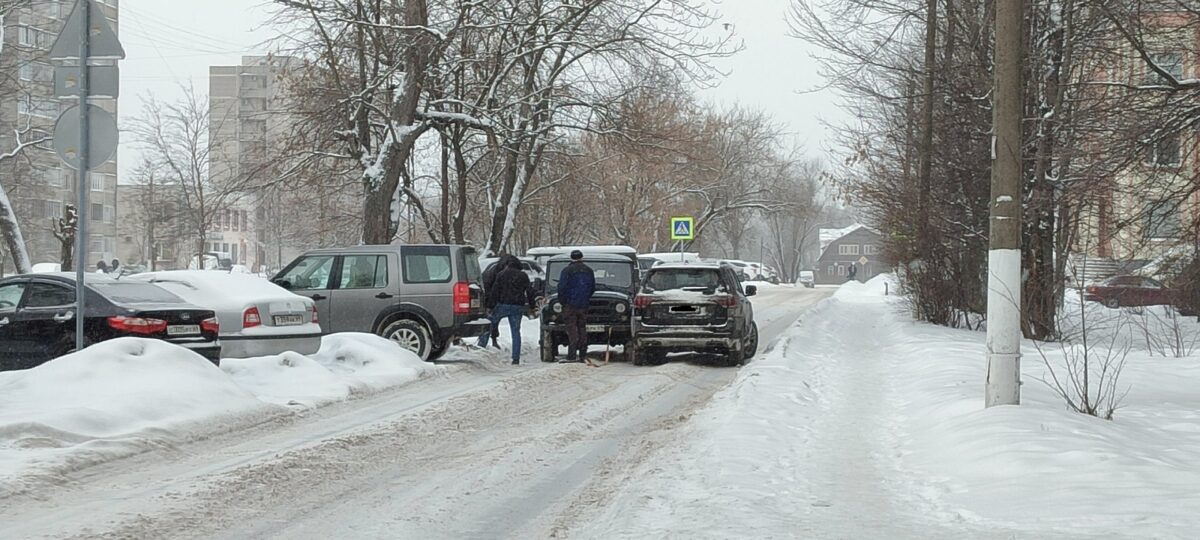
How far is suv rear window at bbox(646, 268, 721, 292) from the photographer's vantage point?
18.2 meters

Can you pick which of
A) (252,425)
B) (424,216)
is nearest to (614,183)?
(424,216)

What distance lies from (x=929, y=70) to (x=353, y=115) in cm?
1300

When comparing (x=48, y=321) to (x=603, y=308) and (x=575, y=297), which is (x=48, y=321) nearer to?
(x=575, y=297)

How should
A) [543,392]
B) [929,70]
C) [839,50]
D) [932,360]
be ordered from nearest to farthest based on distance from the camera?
[543,392], [932,360], [929,70], [839,50]

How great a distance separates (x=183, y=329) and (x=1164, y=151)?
11217mm

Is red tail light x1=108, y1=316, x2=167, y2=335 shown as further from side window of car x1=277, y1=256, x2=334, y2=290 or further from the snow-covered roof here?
the snow-covered roof

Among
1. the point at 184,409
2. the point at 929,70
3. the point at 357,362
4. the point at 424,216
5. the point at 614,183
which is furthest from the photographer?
the point at 614,183

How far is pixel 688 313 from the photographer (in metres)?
17.9

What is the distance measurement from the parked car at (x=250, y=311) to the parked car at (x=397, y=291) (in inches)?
90.0

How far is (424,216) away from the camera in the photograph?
37.5 metres

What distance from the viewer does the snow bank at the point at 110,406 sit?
854cm

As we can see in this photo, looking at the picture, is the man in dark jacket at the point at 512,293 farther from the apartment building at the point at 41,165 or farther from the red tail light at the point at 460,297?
the apartment building at the point at 41,165

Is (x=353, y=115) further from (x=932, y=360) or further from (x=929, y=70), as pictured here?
(x=932, y=360)

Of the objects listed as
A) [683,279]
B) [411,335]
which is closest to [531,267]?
[683,279]
